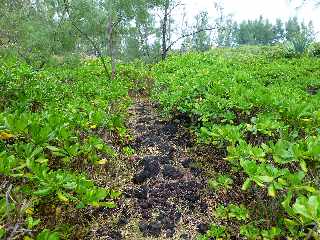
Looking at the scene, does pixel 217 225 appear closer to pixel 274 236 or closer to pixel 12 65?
pixel 274 236

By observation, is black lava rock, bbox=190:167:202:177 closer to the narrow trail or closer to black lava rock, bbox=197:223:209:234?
the narrow trail

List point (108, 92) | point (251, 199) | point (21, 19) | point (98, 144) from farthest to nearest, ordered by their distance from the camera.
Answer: point (21, 19) < point (108, 92) < point (251, 199) < point (98, 144)

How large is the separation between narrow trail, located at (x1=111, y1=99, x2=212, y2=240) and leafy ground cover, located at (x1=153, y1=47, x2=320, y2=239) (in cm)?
22

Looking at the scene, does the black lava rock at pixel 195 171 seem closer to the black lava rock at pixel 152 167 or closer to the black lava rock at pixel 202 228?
→ the black lava rock at pixel 152 167

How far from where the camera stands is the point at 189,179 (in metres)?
5.41

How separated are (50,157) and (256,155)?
7.56 feet

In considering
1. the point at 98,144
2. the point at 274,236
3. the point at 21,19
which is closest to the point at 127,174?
the point at 98,144

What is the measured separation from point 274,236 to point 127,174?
2.38 meters

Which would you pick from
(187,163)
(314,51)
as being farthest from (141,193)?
(314,51)

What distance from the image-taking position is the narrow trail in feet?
14.5

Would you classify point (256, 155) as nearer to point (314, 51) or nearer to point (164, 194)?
point (164, 194)

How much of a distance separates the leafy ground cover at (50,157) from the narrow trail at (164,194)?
30cm

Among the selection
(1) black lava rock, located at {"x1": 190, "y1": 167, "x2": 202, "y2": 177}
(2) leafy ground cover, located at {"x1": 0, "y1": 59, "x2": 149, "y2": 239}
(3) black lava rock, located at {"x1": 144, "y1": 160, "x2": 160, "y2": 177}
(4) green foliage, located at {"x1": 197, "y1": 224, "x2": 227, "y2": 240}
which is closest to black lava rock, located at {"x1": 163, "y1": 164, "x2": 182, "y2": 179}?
(3) black lava rock, located at {"x1": 144, "y1": 160, "x2": 160, "y2": 177}

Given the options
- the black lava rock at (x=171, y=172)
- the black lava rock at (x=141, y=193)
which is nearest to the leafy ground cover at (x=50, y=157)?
the black lava rock at (x=141, y=193)
